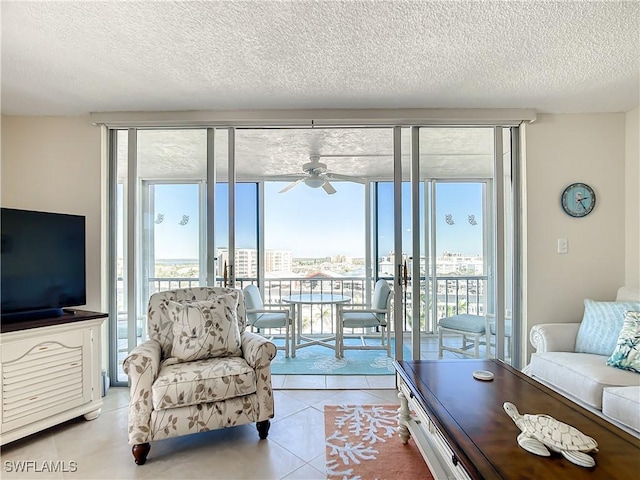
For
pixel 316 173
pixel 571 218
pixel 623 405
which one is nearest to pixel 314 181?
pixel 316 173

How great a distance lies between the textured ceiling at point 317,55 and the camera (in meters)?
1.68

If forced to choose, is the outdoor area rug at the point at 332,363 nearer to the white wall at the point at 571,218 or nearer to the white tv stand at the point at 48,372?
the white wall at the point at 571,218

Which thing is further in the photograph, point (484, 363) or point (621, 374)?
point (484, 363)

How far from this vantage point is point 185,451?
2.00 meters

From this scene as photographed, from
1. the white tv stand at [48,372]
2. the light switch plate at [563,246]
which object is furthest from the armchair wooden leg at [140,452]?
the light switch plate at [563,246]

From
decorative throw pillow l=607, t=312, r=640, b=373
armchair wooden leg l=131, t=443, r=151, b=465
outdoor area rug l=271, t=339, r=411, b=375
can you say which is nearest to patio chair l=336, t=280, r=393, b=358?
outdoor area rug l=271, t=339, r=411, b=375

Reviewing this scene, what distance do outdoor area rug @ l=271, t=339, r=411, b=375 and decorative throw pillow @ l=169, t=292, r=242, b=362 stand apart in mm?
1219

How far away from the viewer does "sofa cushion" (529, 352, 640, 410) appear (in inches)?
77.1

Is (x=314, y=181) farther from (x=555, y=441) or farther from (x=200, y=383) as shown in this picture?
(x=555, y=441)

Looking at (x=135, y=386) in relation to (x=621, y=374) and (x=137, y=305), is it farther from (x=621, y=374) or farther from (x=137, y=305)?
(x=621, y=374)

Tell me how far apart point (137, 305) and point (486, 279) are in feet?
10.6

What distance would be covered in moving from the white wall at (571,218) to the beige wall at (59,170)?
3.80m

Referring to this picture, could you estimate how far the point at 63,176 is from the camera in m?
2.94

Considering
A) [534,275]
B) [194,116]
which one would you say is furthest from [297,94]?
[534,275]
